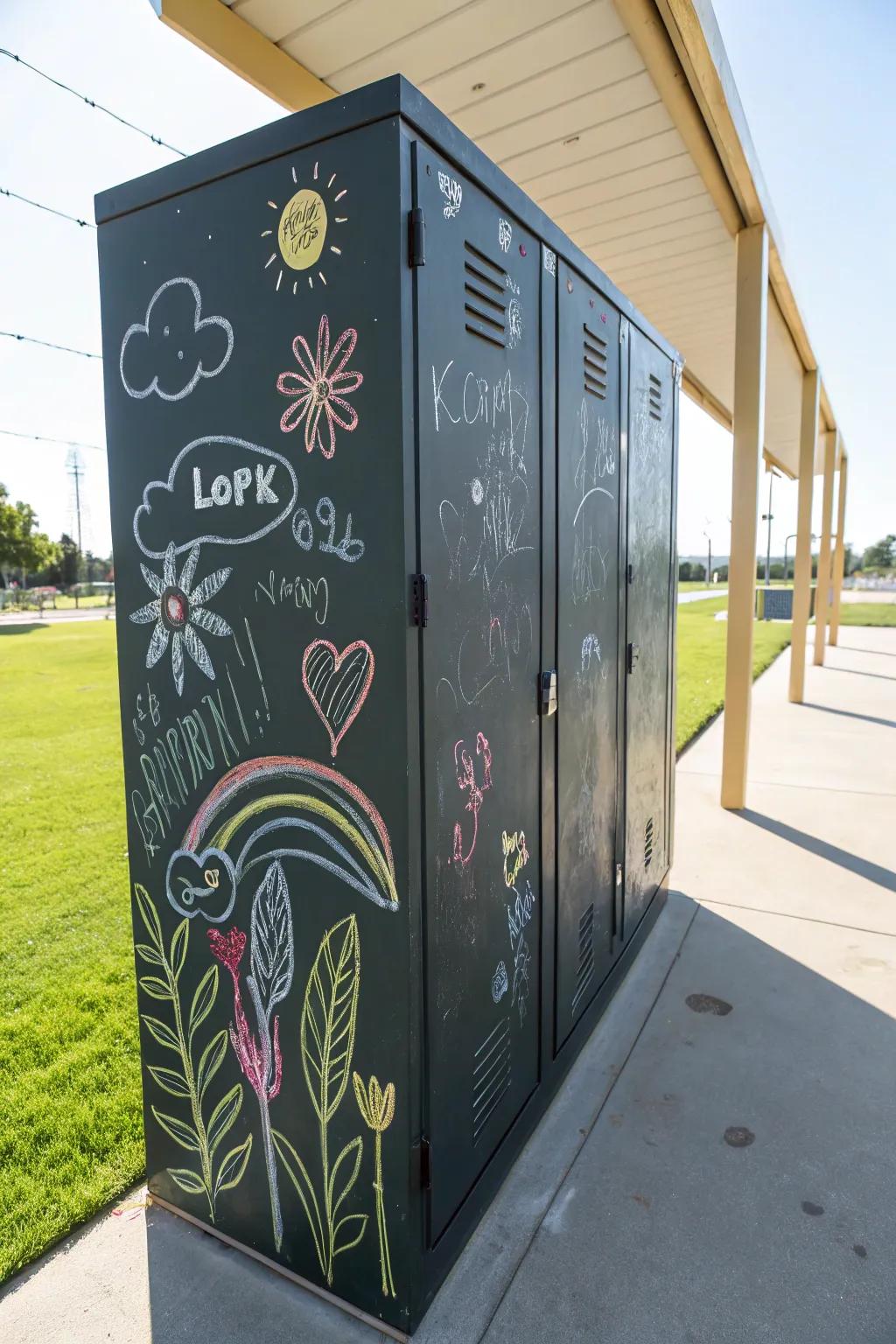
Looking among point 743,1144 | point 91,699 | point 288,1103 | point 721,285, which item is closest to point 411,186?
point 288,1103

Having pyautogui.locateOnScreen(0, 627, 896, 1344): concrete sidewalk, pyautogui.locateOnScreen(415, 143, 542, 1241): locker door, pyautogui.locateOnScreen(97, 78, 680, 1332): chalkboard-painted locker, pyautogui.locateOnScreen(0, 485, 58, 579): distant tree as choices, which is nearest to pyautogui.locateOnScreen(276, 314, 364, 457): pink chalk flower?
pyautogui.locateOnScreen(97, 78, 680, 1332): chalkboard-painted locker

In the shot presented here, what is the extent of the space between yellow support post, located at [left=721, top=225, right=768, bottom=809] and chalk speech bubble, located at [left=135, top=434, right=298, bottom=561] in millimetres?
3531

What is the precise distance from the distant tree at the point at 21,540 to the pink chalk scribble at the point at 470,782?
34201 millimetres

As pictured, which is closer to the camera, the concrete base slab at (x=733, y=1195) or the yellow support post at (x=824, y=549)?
the concrete base slab at (x=733, y=1195)

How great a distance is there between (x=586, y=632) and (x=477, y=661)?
2.48 feet

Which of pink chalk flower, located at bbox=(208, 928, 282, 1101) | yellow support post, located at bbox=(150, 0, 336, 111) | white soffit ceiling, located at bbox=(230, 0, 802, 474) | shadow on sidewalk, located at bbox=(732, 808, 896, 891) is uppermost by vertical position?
white soffit ceiling, located at bbox=(230, 0, 802, 474)

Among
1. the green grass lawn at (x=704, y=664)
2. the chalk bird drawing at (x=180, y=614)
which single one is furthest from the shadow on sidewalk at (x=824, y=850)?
the chalk bird drawing at (x=180, y=614)

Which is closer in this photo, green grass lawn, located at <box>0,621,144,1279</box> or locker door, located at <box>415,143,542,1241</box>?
locker door, located at <box>415,143,542,1241</box>

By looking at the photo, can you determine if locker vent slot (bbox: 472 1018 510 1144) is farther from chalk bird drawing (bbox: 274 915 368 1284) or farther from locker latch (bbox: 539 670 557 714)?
locker latch (bbox: 539 670 557 714)

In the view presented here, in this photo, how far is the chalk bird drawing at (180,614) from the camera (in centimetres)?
157

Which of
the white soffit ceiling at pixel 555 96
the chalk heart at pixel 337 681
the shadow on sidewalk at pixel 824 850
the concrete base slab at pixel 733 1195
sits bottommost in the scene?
the concrete base slab at pixel 733 1195

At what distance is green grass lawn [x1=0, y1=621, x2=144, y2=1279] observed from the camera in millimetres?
1871

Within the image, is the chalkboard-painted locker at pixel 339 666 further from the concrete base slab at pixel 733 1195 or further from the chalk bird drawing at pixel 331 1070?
the concrete base slab at pixel 733 1195

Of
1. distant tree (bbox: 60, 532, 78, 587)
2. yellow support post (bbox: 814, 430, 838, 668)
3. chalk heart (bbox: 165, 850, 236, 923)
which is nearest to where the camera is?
chalk heart (bbox: 165, 850, 236, 923)
